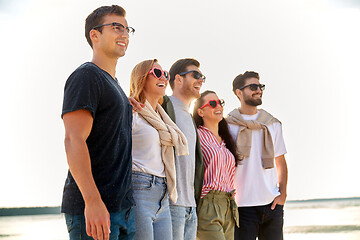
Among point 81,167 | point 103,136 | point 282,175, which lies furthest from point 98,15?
point 282,175

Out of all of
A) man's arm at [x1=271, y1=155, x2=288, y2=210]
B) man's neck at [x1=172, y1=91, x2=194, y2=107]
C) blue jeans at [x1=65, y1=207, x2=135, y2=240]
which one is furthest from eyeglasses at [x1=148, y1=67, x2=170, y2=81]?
man's arm at [x1=271, y1=155, x2=288, y2=210]

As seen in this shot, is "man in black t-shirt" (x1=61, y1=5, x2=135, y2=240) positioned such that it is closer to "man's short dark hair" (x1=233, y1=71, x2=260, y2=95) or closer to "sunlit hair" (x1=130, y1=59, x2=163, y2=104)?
"sunlit hair" (x1=130, y1=59, x2=163, y2=104)

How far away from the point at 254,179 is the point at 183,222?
59.8 inches

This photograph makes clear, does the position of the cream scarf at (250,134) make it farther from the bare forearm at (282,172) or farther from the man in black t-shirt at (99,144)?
the man in black t-shirt at (99,144)

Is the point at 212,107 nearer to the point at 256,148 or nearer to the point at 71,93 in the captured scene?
the point at 256,148

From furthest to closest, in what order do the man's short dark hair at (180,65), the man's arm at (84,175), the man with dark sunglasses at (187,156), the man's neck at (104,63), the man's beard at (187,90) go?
1. the man's short dark hair at (180,65)
2. the man's beard at (187,90)
3. the man with dark sunglasses at (187,156)
4. the man's neck at (104,63)
5. the man's arm at (84,175)

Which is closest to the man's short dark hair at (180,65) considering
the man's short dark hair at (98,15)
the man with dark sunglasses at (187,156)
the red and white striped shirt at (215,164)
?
the man with dark sunglasses at (187,156)

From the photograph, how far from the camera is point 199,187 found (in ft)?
16.2

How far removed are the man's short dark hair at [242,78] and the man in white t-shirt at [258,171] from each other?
0.36 feet

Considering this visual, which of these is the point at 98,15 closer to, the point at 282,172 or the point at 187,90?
the point at 187,90

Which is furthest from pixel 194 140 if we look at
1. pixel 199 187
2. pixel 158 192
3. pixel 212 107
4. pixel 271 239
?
pixel 271 239

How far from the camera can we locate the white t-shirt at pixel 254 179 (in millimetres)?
5566

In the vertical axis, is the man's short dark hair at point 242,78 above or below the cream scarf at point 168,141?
above

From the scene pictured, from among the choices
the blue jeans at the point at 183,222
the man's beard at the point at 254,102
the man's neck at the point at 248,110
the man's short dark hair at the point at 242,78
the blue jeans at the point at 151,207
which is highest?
the man's short dark hair at the point at 242,78
